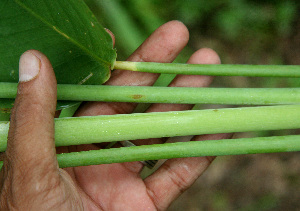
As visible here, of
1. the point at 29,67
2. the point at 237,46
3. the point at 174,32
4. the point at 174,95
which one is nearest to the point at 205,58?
the point at 174,32

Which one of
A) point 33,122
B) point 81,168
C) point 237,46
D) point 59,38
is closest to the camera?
point 33,122

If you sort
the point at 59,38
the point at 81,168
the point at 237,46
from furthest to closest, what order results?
1. the point at 237,46
2. the point at 81,168
3. the point at 59,38

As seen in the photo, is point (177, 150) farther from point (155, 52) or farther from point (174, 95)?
point (155, 52)

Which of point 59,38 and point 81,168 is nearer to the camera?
point 59,38

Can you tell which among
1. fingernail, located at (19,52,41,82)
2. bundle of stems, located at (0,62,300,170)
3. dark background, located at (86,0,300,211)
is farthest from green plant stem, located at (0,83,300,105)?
dark background, located at (86,0,300,211)

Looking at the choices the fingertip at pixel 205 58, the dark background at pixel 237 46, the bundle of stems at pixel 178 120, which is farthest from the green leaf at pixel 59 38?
the dark background at pixel 237 46

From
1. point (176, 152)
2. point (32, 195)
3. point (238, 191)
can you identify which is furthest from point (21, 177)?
point (238, 191)
